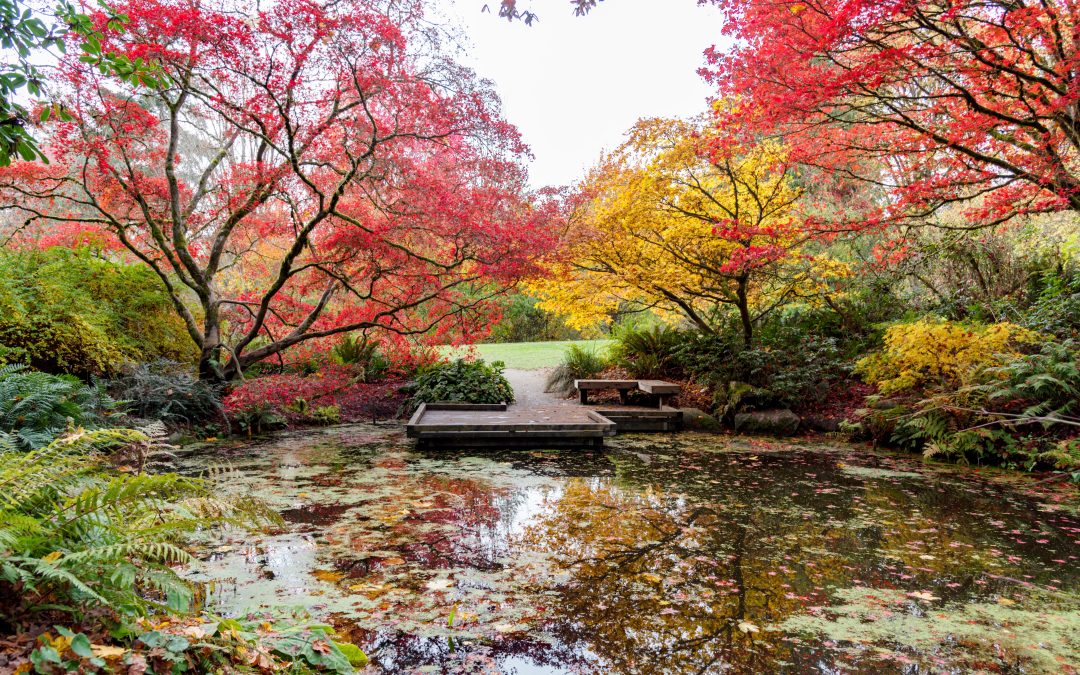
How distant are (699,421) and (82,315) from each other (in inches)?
281

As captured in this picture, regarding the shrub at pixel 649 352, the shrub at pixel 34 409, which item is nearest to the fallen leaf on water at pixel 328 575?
the shrub at pixel 34 409

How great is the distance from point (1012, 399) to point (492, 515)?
507cm

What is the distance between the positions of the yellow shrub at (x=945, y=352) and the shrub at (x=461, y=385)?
494 cm

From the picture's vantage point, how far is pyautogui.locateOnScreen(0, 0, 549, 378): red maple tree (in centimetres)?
562

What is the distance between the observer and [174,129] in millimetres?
6797

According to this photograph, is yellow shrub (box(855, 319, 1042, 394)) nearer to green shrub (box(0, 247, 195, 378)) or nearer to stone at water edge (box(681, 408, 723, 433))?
stone at water edge (box(681, 408, 723, 433))

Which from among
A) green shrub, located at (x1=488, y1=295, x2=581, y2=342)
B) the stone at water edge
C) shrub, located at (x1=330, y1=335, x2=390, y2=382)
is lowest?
the stone at water edge

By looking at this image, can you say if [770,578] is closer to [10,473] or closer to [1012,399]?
[10,473]

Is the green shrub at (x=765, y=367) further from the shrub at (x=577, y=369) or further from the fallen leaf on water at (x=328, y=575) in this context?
the fallen leaf on water at (x=328, y=575)

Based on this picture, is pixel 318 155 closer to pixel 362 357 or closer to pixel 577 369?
pixel 362 357

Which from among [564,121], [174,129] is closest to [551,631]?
[174,129]

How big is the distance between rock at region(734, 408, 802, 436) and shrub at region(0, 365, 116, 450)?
22.1 ft

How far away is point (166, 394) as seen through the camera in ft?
20.8

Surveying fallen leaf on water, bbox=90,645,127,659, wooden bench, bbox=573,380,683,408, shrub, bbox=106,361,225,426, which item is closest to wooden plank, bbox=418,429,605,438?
wooden bench, bbox=573,380,683,408
